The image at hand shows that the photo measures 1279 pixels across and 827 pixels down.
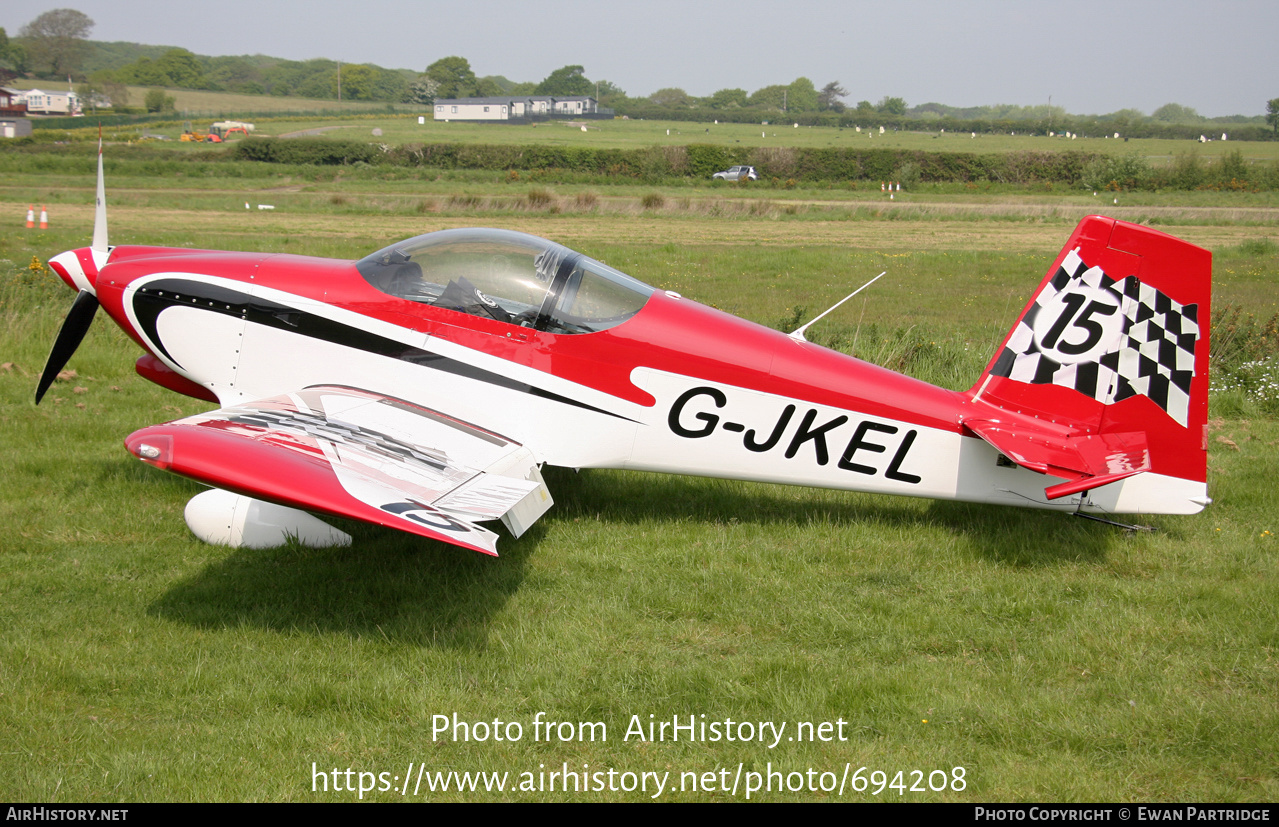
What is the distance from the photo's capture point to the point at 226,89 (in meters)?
146

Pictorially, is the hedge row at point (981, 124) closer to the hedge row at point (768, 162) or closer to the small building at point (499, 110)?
the small building at point (499, 110)

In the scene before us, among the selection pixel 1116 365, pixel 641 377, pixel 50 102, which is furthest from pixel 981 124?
pixel 641 377

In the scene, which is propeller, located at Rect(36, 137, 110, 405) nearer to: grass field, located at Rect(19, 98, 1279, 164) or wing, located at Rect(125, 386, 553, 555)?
wing, located at Rect(125, 386, 553, 555)

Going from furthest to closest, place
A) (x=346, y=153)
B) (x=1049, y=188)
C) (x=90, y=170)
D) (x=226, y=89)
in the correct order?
(x=226, y=89)
(x=346, y=153)
(x=1049, y=188)
(x=90, y=170)

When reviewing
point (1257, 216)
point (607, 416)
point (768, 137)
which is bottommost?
point (607, 416)

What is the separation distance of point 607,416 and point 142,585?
2908 mm

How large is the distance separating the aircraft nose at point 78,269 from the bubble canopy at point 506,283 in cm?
197

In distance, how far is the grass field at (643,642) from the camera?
11.9 feet

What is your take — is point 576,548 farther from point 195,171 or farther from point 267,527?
point 195,171

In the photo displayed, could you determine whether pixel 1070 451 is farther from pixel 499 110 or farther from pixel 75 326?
pixel 499 110

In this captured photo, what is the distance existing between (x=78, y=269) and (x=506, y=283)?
10.2 ft

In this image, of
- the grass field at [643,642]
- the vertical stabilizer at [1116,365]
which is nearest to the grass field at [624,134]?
the grass field at [643,642]

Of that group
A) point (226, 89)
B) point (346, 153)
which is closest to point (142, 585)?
point (346, 153)

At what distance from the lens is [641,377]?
5672mm
